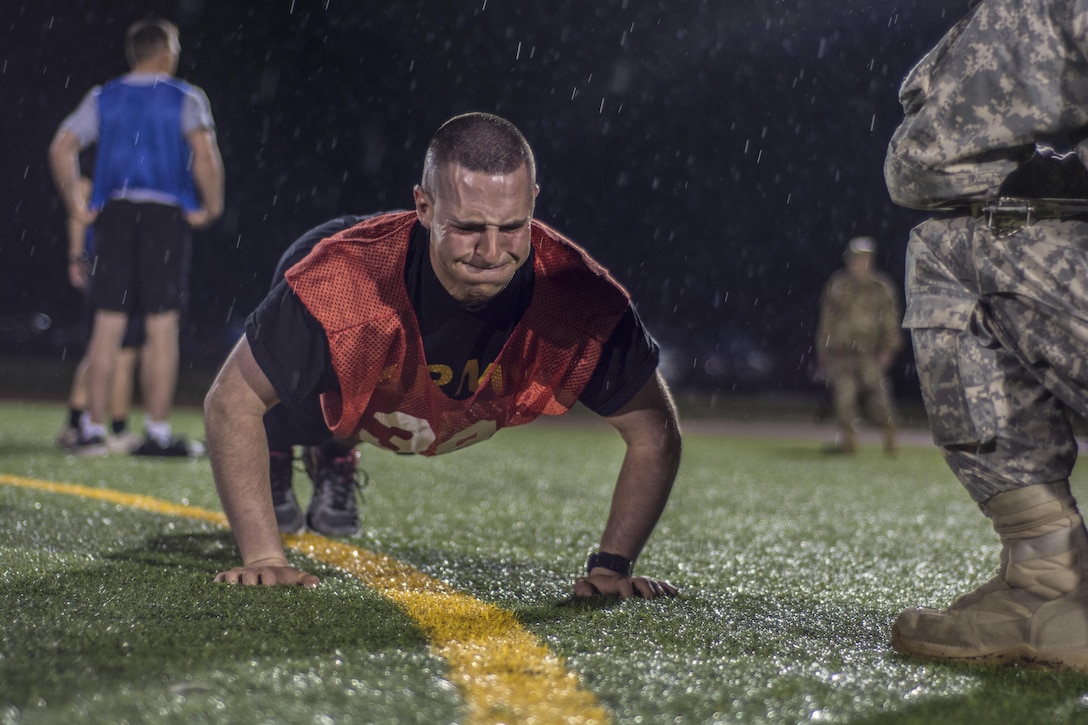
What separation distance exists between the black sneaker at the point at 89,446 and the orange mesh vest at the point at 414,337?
354 centimetres

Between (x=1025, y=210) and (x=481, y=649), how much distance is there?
1235 mm

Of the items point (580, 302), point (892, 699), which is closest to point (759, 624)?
point (892, 699)

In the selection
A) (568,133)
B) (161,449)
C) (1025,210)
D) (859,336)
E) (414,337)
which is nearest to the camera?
(1025,210)

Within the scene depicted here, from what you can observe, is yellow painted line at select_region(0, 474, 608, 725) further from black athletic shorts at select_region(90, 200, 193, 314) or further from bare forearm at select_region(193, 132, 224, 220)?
bare forearm at select_region(193, 132, 224, 220)

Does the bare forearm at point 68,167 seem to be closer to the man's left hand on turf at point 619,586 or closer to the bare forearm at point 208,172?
the bare forearm at point 208,172

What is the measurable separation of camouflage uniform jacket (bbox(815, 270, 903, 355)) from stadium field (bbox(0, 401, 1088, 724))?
15.6 ft

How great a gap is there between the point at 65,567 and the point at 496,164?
56.3 inches

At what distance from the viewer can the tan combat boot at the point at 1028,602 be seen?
181 centimetres

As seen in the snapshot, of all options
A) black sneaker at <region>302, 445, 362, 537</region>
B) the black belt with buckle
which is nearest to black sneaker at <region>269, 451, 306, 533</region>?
black sneaker at <region>302, 445, 362, 537</region>

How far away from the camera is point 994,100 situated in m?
1.81

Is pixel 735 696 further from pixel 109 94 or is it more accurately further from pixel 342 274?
pixel 109 94

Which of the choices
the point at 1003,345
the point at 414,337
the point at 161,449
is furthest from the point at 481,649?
the point at 161,449

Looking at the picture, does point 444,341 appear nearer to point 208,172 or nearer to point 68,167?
point 208,172

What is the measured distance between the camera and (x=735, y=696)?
1.54m
